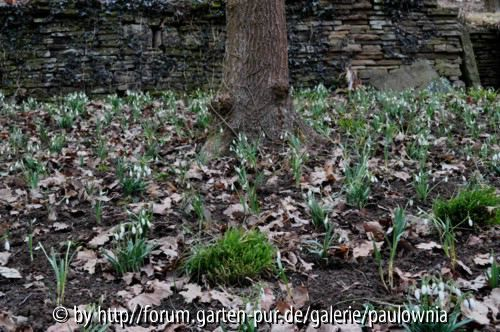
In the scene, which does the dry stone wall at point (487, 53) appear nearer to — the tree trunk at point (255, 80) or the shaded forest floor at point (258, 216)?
the shaded forest floor at point (258, 216)

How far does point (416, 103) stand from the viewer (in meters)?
6.77

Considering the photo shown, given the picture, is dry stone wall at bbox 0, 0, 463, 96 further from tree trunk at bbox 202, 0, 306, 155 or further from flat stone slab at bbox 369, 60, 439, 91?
tree trunk at bbox 202, 0, 306, 155

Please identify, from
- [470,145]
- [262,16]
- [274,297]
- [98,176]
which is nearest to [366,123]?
[470,145]

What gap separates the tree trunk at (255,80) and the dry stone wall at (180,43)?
4785mm

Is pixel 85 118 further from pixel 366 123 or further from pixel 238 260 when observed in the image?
pixel 238 260

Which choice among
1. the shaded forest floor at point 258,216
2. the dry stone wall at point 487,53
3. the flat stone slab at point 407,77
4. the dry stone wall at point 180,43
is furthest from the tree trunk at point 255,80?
the dry stone wall at point 487,53

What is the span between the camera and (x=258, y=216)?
3152 millimetres

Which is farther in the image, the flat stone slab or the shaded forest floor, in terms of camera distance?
the flat stone slab

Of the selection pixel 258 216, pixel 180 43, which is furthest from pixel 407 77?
pixel 258 216

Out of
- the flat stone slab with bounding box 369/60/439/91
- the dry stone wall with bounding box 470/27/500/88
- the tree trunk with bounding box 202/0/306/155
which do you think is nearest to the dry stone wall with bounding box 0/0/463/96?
the flat stone slab with bounding box 369/60/439/91

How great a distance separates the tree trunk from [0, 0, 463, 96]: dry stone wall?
15.7ft

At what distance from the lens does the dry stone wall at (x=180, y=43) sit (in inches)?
360

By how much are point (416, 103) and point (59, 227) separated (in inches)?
197

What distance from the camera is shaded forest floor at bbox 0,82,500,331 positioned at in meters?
2.28
